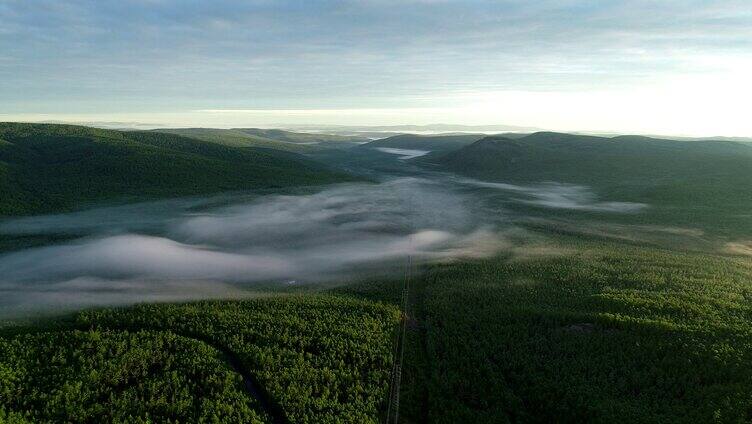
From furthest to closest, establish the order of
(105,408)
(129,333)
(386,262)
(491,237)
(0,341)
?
(491,237)
(386,262)
(129,333)
(0,341)
(105,408)

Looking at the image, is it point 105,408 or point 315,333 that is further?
point 315,333

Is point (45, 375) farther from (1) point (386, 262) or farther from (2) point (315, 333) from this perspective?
(1) point (386, 262)

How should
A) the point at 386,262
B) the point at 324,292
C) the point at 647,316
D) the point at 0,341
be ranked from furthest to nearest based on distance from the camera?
the point at 386,262
the point at 324,292
the point at 647,316
the point at 0,341

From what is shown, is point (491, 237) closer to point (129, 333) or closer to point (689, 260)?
point (689, 260)

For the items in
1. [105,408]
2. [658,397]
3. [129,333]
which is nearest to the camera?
[105,408]

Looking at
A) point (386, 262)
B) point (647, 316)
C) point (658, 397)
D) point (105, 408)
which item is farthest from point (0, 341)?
point (647, 316)

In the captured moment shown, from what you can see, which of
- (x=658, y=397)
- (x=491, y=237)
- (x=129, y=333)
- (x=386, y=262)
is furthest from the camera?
(x=491, y=237)

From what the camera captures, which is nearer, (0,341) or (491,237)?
(0,341)

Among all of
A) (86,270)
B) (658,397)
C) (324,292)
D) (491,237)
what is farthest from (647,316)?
(86,270)
